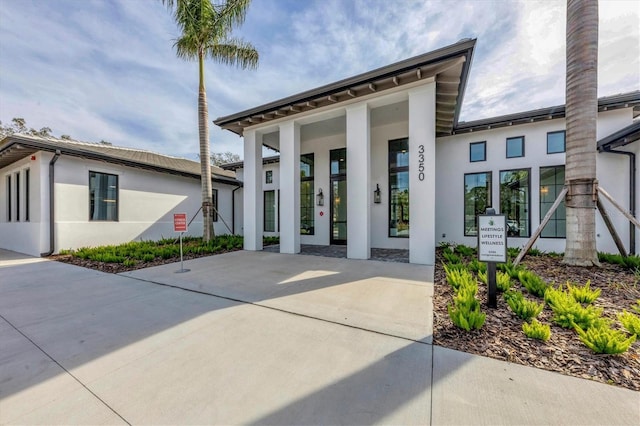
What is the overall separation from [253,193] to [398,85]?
5965 millimetres

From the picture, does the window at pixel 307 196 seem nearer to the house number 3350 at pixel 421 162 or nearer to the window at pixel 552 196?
the house number 3350 at pixel 421 162

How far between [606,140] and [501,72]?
367 cm

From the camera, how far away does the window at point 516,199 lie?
8.42 meters

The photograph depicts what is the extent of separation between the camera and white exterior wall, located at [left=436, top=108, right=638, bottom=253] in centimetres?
741

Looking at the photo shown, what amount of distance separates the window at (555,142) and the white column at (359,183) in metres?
6.19

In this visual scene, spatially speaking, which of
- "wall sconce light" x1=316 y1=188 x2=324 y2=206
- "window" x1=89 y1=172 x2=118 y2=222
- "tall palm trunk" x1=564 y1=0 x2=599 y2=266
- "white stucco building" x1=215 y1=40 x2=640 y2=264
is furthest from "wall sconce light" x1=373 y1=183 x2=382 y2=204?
"window" x1=89 y1=172 x2=118 y2=222

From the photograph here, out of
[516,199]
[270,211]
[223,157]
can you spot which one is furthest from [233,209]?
[223,157]

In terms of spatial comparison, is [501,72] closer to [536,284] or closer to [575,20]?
[575,20]

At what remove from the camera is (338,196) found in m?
10.3

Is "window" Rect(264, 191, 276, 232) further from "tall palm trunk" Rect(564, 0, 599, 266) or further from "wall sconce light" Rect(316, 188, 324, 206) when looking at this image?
"tall palm trunk" Rect(564, 0, 599, 266)

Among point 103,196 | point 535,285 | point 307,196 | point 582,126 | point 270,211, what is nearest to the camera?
point 535,285

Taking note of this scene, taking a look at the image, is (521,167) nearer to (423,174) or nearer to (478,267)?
(423,174)

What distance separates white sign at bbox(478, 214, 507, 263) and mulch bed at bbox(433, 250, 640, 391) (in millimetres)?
760

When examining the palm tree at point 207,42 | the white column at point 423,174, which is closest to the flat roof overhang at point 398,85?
the white column at point 423,174
